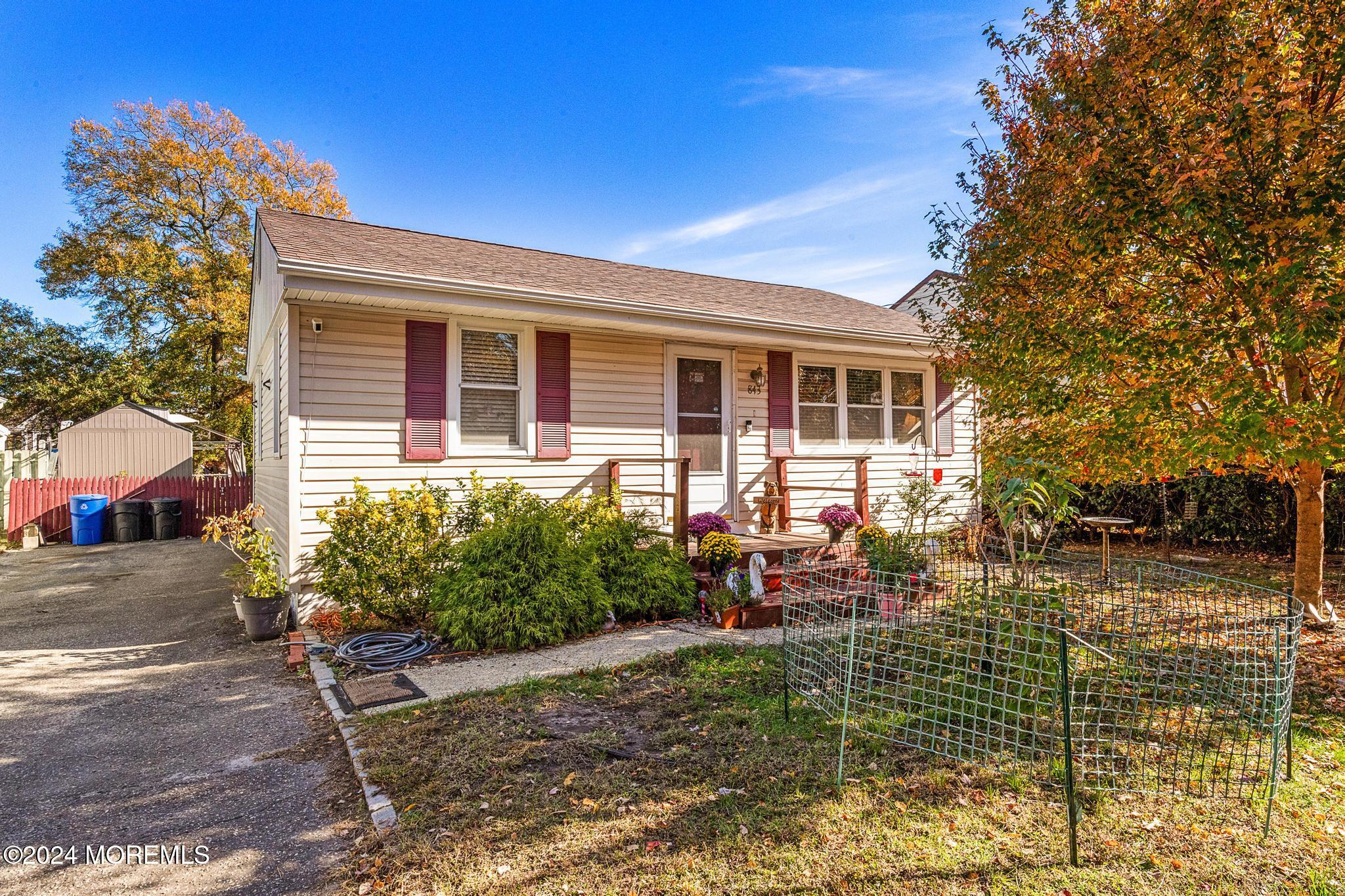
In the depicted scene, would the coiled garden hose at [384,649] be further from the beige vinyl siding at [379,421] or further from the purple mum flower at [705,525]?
the purple mum flower at [705,525]

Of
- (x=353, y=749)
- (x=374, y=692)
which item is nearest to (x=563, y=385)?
(x=374, y=692)

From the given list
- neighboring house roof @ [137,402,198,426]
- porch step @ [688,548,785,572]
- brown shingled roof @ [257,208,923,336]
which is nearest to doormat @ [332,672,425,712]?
porch step @ [688,548,785,572]

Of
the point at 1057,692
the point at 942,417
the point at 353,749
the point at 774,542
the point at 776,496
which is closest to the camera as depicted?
the point at 353,749

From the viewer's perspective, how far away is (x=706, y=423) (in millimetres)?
8359

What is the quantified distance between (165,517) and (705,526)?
12.4 metres

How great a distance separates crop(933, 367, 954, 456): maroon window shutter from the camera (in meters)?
10.2

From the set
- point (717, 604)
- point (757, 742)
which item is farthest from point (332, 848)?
point (717, 604)

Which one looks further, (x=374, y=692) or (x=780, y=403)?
(x=780, y=403)

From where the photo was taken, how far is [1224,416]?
3.99 metres

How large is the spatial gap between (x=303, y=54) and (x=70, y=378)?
1634 centimetres

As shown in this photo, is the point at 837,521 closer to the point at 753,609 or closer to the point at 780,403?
the point at 780,403

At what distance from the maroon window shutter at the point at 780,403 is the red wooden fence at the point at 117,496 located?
39.3ft

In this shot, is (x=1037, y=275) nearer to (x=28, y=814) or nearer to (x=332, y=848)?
(x=332, y=848)

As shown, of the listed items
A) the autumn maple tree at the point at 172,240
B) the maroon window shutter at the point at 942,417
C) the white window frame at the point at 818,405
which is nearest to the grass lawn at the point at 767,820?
the white window frame at the point at 818,405
